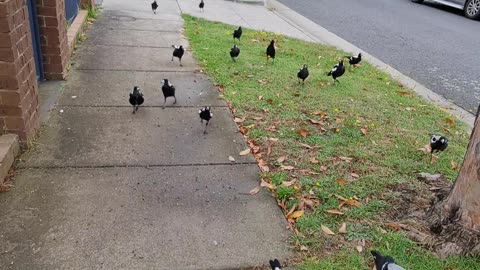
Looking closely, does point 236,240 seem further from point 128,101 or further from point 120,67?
point 120,67

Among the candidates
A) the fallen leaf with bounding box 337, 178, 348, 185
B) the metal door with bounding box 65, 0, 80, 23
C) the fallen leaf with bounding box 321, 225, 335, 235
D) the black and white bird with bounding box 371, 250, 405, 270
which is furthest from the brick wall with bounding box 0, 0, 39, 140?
the metal door with bounding box 65, 0, 80, 23

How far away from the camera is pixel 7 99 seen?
3.54 metres

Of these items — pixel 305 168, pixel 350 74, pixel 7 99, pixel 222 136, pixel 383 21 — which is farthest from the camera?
pixel 383 21

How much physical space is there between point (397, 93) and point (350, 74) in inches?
35.9

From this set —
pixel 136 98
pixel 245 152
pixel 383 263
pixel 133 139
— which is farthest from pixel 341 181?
pixel 136 98

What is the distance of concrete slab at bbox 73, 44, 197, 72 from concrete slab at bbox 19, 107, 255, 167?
1.54 m

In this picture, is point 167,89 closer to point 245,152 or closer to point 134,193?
point 245,152

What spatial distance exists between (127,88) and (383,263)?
12.6ft

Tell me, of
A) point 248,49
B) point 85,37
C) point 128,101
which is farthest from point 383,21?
point 128,101

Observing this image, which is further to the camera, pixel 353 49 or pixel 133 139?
pixel 353 49

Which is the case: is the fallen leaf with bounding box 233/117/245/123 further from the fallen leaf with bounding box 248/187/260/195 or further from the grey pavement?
the fallen leaf with bounding box 248/187/260/195

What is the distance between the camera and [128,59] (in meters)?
6.45

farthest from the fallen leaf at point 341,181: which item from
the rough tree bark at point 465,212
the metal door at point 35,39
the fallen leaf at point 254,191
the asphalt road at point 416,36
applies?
the metal door at point 35,39

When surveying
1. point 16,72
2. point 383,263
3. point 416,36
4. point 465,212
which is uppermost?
point 16,72
